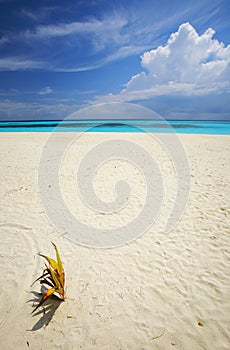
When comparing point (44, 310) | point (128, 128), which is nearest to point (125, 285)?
point (44, 310)

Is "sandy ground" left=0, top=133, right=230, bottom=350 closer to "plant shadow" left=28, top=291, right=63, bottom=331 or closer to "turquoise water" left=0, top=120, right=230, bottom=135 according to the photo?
"plant shadow" left=28, top=291, right=63, bottom=331

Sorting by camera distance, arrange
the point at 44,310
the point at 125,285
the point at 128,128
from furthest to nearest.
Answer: the point at 128,128
the point at 125,285
the point at 44,310

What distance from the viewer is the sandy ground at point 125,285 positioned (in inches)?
92.5

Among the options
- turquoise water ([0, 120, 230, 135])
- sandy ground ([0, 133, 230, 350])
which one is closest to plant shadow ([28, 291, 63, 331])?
sandy ground ([0, 133, 230, 350])

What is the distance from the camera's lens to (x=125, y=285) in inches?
119

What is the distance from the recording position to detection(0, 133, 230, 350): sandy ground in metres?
2.35

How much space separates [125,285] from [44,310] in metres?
1.27

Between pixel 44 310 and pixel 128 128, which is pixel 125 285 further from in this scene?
pixel 128 128

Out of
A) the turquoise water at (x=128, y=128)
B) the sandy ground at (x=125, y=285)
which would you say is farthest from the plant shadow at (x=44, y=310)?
the turquoise water at (x=128, y=128)

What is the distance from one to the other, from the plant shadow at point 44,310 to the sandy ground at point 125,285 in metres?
0.01

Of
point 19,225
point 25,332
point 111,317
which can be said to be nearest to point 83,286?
point 111,317

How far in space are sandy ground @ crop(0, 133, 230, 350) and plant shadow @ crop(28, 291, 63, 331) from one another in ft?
0.04

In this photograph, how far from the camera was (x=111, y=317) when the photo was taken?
2568 mm

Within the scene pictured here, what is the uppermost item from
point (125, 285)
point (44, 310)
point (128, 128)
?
point (128, 128)
